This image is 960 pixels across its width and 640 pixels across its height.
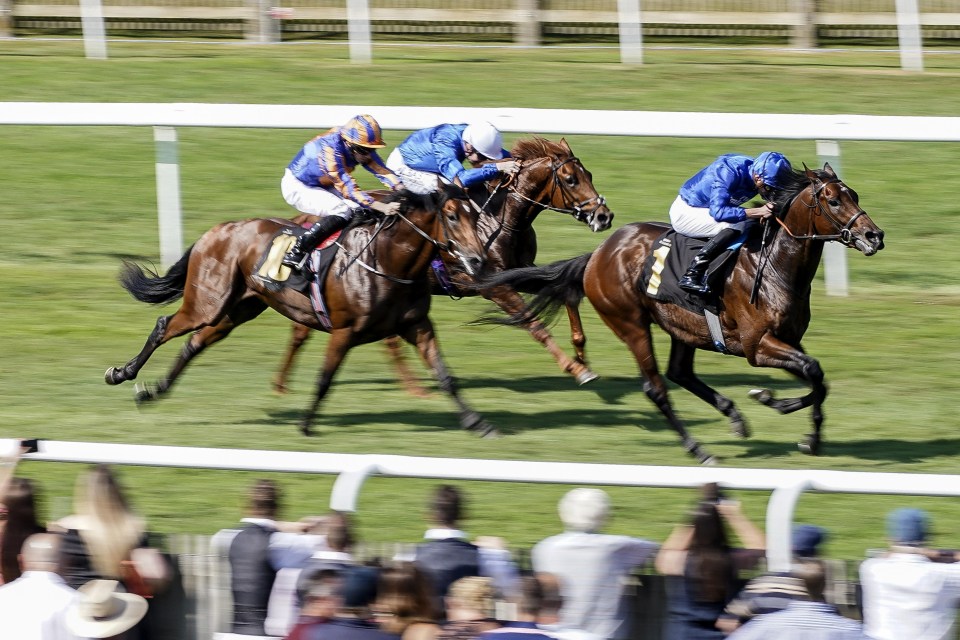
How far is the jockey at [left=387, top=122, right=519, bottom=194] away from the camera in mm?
9109

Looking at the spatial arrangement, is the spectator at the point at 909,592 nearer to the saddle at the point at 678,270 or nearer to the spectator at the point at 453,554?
the spectator at the point at 453,554

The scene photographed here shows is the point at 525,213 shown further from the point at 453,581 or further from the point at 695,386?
the point at 453,581

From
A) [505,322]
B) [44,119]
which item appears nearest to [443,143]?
[505,322]

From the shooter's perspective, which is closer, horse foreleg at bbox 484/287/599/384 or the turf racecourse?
the turf racecourse

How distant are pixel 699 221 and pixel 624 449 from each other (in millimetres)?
1204

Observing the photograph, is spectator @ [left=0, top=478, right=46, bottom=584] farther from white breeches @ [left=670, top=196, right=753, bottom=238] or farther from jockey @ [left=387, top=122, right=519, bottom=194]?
jockey @ [left=387, top=122, right=519, bottom=194]

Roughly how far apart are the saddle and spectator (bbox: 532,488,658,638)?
11.6 feet

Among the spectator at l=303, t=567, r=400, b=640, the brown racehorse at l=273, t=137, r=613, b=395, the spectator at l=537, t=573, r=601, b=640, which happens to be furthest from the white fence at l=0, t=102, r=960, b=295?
the spectator at l=303, t=567, r=400, b=640

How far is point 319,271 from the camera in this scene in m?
8.00

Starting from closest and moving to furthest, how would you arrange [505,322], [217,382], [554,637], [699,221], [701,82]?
[554,637], [699,221], [505,322], [217,382], [701,82]

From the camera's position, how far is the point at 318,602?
3717mm

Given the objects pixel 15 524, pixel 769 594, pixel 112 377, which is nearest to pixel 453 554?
pixel 769 594

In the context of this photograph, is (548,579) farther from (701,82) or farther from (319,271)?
(701,82)

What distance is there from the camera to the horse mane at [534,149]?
9.07 metres
